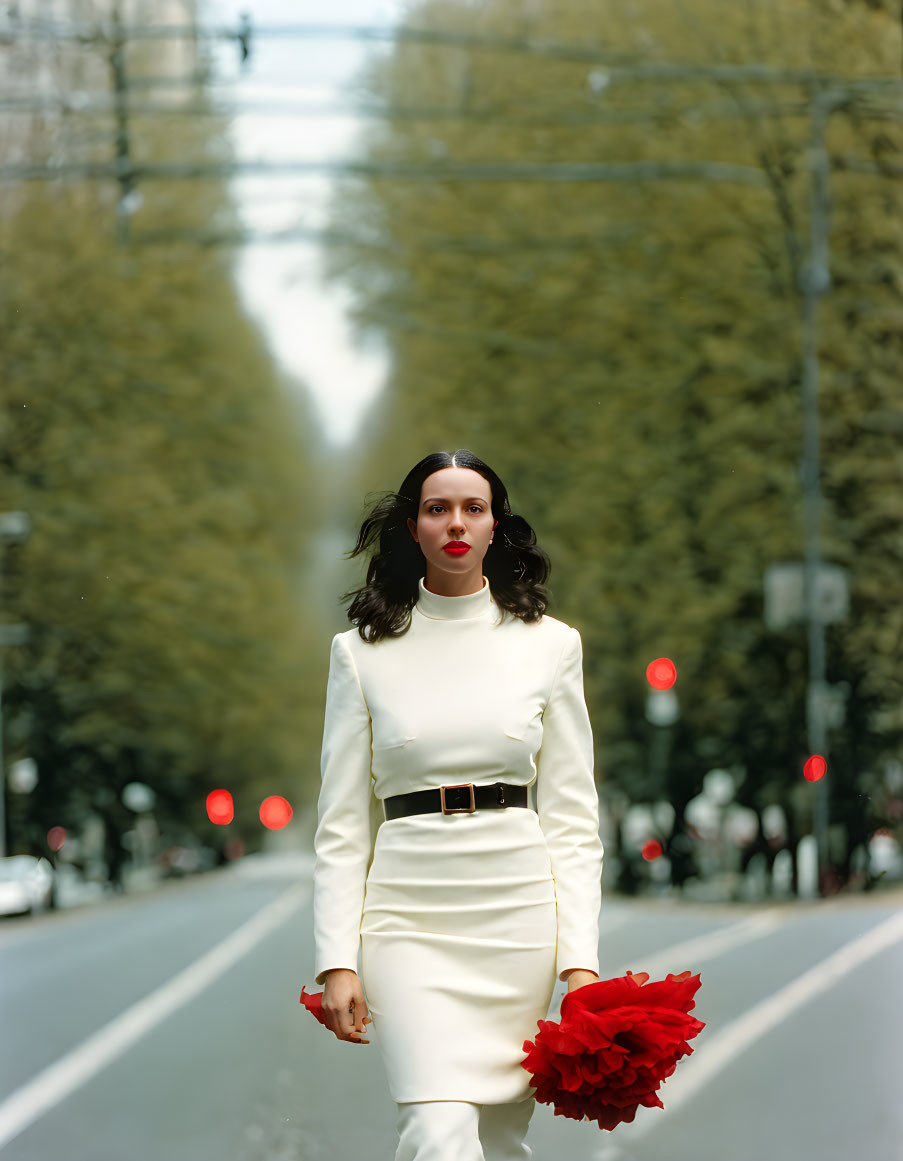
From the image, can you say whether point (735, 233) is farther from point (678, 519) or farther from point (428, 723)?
point (428, 723)

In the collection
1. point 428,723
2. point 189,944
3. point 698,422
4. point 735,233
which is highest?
point 735,233

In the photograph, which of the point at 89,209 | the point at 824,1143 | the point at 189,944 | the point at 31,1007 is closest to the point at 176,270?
the point at 89,209

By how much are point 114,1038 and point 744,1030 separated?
351 cm

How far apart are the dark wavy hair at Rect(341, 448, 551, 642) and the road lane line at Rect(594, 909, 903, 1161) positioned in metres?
2.76

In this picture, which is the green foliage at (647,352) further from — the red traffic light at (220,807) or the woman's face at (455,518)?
the woman's face at (455,518)

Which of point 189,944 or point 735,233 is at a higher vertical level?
point 735,233

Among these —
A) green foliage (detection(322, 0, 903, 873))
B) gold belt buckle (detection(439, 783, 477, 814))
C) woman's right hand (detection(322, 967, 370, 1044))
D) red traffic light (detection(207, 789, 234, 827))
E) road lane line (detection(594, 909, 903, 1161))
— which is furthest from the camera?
green foliage (detection(322, 0, 903, 873))

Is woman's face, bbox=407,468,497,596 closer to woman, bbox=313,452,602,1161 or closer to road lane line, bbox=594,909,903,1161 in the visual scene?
woman, bbox=313,452,602,1161

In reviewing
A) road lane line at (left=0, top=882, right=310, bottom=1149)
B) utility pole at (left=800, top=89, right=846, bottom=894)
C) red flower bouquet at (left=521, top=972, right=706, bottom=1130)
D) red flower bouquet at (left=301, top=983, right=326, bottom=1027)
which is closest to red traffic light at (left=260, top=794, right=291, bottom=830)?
red flower bouquet at (left=301, top=983, right=326, bottom=1027)

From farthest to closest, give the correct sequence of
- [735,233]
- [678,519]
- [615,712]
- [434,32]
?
[615,712] < [678,519] < [735,233] < [434,32]

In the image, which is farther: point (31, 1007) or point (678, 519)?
point (678, 519)

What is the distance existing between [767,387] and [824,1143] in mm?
13037

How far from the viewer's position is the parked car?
2531cm

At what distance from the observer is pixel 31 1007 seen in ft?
44.7
